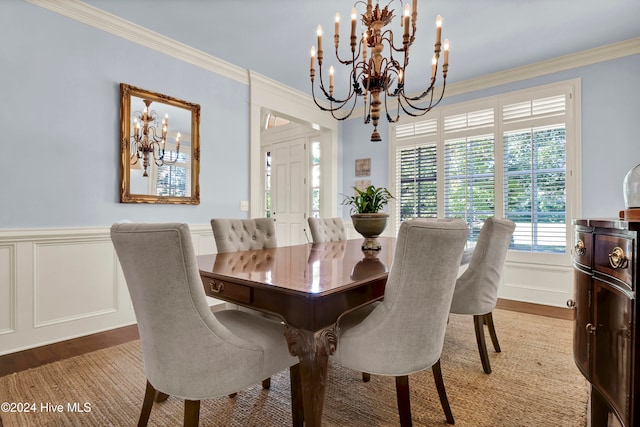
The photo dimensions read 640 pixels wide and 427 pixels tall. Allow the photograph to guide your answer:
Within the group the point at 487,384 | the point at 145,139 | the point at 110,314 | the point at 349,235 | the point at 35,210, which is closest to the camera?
the point at 487,384

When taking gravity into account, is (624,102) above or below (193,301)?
above

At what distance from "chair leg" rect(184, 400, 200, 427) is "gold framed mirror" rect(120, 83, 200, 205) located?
228 centimetres

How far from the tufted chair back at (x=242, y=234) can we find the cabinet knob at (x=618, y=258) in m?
1.94

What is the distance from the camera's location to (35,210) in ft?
7.86

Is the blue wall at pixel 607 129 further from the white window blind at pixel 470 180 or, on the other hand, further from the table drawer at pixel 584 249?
the table drawer at pixel 584 249

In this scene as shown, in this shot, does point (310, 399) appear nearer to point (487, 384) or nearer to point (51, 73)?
point (487, 384)

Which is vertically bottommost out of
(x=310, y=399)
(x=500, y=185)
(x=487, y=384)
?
(x=487, y=384)

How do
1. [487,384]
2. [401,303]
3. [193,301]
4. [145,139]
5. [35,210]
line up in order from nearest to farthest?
[193,301] < [401,303] < [487,384] < [35,210] < [145,139]

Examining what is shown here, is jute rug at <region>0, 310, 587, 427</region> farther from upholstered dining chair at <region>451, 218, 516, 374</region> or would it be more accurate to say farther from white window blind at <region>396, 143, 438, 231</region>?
white window blind at <region>396, 143, 438, 231</region>

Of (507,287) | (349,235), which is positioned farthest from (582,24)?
(349,235)

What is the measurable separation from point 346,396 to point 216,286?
958mm

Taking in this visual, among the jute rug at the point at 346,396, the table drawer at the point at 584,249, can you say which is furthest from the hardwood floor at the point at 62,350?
the table drawer at the point at 584,249

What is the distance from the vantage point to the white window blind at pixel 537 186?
136 inches

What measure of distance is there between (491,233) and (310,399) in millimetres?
1424
